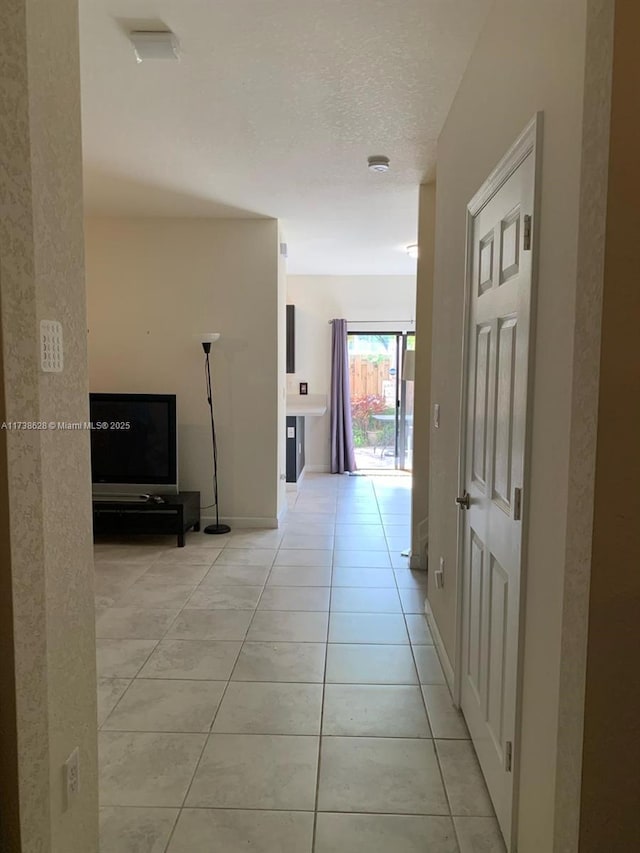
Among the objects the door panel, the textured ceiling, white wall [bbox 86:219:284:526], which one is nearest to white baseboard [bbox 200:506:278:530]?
white wall [bbox 86:219:284:526]

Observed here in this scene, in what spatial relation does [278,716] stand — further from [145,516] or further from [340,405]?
[340,405]

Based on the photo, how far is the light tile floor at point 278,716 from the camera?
185cm

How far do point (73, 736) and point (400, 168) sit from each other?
3.45m

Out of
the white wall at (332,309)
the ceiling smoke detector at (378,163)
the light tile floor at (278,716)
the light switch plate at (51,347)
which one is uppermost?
the ceiling smoke detector at (378,163)

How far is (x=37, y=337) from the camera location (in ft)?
4.21

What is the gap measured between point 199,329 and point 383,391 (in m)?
3.56

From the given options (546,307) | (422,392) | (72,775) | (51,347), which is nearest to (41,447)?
(51,347)

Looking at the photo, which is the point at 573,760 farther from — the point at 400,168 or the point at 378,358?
the point at 378,358

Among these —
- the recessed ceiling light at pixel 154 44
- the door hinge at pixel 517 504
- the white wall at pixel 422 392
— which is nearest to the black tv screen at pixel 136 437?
the white wall at pixel 422 392

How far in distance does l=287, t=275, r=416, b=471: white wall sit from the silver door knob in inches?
226

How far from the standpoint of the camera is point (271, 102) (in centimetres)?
281

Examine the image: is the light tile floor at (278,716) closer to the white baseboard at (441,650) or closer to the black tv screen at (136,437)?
the white baseboard at (441,650)

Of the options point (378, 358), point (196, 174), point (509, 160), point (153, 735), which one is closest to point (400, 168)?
point (196, 174)

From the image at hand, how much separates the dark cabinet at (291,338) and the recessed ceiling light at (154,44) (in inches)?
218
